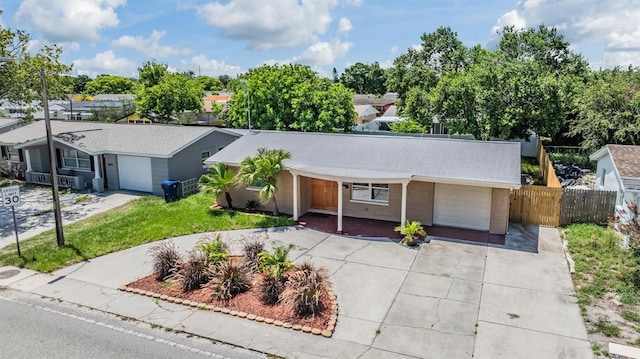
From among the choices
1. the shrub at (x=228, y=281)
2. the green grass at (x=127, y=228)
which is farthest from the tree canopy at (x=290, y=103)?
the shrub at (x=228, y=281)

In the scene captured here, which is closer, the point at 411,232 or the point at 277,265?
the point at 277,265

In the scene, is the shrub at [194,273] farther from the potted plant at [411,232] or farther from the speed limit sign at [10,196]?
the potted plant at [411,232]

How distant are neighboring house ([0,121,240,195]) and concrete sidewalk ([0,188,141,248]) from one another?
1107 millimetres

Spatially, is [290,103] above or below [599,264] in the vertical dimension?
above

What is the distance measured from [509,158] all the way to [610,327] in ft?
26.9

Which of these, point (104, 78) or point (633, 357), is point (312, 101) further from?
point (104, 78)

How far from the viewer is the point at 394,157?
18000 mm

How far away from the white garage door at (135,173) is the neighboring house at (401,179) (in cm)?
534

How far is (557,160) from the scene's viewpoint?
29812 millimetres

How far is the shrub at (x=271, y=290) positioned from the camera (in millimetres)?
10953

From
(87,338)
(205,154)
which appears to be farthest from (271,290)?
(205,154)

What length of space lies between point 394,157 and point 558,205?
6591 millimetres

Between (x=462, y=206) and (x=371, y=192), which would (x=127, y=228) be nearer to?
(x=371, y=192)

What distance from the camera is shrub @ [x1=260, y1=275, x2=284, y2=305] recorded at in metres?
11.0
